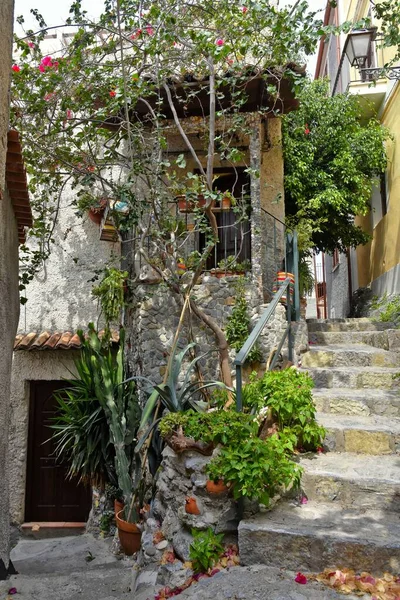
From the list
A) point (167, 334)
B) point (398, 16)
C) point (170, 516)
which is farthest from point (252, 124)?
point (170, 516)

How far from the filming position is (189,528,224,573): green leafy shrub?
10.5ft

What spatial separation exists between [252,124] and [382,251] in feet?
12.1

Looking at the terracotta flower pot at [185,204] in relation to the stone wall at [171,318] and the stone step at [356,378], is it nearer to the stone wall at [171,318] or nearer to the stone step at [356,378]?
the stone wall at [171,318]

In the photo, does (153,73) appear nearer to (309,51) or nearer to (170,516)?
(309,51)

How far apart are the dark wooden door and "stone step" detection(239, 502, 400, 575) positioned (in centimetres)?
476

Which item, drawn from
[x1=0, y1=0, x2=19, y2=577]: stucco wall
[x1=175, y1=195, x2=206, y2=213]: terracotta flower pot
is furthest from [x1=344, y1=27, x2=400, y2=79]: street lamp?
[x1=0, y1=0, x2=19, y2=577]: stucco wall

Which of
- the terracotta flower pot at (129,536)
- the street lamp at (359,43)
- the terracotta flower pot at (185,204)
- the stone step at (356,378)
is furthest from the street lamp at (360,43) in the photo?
the terracotta flower pot at (129,536)

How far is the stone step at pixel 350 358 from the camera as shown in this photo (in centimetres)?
562

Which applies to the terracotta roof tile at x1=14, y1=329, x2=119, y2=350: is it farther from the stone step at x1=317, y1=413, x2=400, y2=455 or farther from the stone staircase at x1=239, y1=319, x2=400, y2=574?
the stone step at x1=317, y1=413, x2=400, y2=455

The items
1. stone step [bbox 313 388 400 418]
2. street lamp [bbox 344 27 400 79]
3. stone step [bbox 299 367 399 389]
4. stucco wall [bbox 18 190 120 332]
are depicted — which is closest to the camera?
stone step [bbox 313 388 400 418]

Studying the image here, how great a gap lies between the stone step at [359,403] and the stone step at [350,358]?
719mm

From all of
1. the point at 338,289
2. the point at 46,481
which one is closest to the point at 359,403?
the point at 46,481

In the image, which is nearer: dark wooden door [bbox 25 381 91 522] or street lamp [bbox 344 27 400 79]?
street lamp [bbox 344 27 400 79]

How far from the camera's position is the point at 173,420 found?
4137mm
